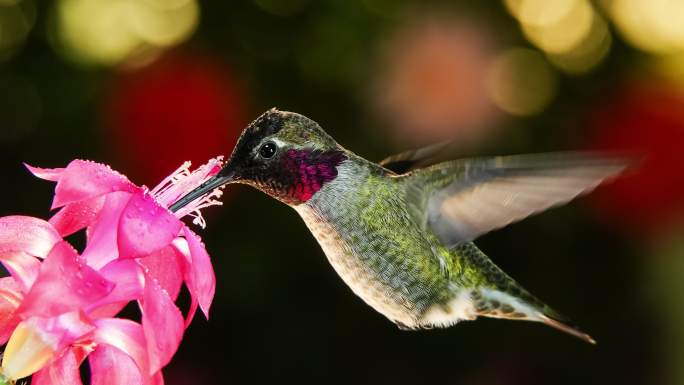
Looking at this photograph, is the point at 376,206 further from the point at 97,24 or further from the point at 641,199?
the point at 97,24

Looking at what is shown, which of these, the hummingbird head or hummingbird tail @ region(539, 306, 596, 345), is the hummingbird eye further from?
hummingbird tail @ region(539, 306, 596, 345)

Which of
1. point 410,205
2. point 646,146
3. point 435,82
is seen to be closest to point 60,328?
point 410,205

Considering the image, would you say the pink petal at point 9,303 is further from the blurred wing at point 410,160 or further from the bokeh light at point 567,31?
the bokeh light at point 567,31

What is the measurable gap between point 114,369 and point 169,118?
123cm

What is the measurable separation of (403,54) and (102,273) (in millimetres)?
1452

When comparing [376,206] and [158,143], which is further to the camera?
[158,143]

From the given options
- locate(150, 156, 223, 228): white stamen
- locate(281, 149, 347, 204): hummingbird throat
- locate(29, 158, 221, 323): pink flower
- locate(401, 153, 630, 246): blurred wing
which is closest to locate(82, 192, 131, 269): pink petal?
locate(29, 158, 221, 323): pink flower

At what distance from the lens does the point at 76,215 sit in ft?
2.77

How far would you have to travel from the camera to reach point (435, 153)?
1.29 meters

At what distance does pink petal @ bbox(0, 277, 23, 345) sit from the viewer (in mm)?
790

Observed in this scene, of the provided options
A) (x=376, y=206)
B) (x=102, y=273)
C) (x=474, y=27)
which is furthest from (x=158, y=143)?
(x=102, y=273)

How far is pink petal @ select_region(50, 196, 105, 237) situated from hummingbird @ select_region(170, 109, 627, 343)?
3.5 inches

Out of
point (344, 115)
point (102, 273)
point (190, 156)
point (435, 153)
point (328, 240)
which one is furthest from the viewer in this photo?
point (344, 115)

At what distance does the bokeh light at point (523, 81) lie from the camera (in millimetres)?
2301
